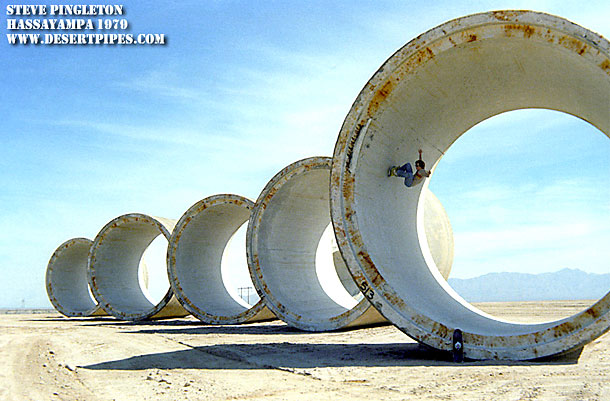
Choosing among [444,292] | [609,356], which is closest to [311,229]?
[444,292]

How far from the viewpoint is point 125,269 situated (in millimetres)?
18422

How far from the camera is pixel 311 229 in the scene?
1358 cm

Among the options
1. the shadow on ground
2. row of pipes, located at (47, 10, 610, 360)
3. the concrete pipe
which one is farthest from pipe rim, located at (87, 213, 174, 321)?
the shadow on ground

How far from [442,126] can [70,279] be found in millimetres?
17352

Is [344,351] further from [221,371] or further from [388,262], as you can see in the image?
[221,371]

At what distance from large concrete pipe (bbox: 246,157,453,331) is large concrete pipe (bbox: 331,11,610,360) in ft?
9.36

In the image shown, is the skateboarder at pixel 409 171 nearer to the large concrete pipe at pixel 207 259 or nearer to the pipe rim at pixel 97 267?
the large concrete pipe at pixel 207 259

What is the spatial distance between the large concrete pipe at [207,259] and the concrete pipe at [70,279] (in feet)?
20.2

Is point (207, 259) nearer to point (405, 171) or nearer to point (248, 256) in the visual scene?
point (248, 256)

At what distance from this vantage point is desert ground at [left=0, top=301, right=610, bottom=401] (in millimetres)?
5020

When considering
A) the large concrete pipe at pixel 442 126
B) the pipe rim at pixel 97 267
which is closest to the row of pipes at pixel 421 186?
the large concrete pipe at pixel 442 126

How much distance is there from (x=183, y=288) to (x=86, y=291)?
9196mm

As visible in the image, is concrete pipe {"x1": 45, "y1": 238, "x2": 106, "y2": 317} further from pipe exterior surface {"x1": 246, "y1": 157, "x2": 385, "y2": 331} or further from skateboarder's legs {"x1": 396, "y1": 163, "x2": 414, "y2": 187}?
skateboarder's legs {"x1": 396, "y1": 163, "x2": 414, "y2": 187}

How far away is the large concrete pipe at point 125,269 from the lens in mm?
16297
